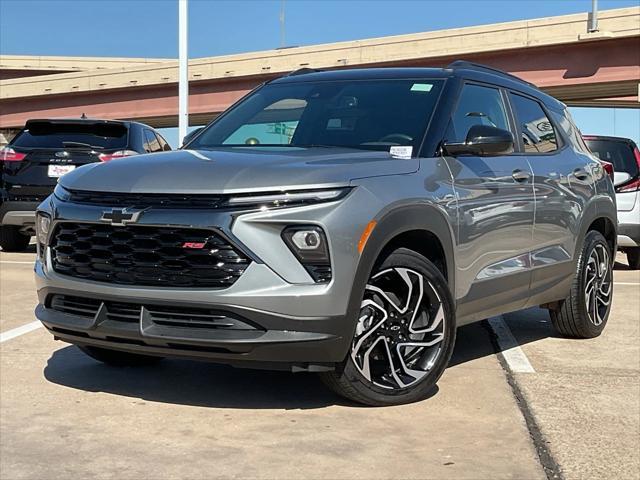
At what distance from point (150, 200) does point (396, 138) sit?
4.99 feet

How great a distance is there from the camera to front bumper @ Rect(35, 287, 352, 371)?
372 centimetres

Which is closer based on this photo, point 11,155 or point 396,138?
point 396,138

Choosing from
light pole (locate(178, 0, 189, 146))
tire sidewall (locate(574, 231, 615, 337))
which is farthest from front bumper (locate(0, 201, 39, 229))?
light pole (locate(178, 0, 189, 146))

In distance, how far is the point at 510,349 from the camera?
18.9 ft

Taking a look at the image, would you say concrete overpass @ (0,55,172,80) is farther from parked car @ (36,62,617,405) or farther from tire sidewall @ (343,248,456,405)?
tire sidewall @ (343,248,456,405)

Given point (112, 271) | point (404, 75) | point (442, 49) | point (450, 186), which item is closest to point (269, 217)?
point (112, 271)

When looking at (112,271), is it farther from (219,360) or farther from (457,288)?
(457,288)

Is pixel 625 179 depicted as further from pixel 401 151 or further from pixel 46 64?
pixel 46 64

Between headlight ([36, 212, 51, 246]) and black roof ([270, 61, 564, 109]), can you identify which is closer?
headlight ([36, 212, 51, 246])

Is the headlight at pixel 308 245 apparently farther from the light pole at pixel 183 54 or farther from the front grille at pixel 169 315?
the light pole at pixel 183 54

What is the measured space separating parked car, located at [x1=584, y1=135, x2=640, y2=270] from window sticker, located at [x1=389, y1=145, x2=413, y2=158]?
6756mm

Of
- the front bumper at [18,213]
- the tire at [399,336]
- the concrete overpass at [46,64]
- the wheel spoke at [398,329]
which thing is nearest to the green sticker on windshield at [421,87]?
the tire at [399,336]

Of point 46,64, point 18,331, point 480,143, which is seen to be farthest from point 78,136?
point 46,64

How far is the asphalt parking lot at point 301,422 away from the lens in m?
3.43
